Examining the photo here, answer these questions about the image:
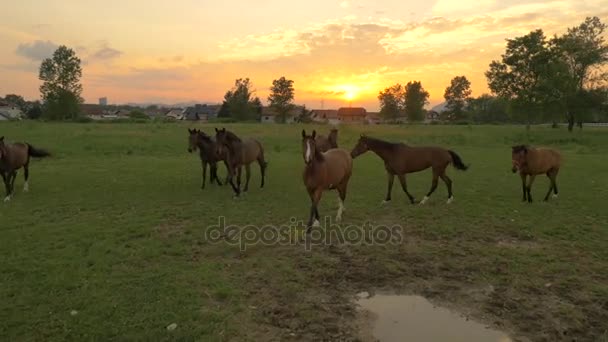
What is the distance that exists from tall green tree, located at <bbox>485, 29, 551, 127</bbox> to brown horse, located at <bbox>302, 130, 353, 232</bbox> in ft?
142

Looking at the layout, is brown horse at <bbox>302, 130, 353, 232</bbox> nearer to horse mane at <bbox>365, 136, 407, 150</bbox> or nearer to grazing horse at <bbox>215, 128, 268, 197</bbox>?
horse mane at <bbox>365, 136, 407, 150</bbox>

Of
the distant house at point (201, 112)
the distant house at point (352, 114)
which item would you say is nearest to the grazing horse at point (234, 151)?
the distant house at point (201, 112)

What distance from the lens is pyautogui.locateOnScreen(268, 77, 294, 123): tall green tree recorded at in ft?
309

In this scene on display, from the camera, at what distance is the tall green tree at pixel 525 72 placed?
45312mm

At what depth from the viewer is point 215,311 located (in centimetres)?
500

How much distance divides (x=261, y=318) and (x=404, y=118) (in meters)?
103

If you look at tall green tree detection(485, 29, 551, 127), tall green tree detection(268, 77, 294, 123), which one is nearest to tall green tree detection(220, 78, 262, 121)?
tall green tree detection(268, 77, 294, 123)

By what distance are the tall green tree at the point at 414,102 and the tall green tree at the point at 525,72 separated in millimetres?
48235

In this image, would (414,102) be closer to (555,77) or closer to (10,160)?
(555,77)

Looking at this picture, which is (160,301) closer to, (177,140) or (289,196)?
(289,196)

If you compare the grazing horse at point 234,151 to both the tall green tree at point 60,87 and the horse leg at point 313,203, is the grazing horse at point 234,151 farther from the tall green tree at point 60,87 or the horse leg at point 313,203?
the tall green tree at point 60,87

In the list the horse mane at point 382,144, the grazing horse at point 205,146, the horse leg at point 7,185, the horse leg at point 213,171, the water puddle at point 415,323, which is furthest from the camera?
the horse leg at point 213,171

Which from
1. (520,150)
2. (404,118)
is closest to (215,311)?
(520,150)

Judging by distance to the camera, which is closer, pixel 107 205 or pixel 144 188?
pixel 107 205
